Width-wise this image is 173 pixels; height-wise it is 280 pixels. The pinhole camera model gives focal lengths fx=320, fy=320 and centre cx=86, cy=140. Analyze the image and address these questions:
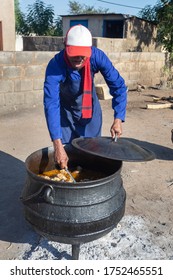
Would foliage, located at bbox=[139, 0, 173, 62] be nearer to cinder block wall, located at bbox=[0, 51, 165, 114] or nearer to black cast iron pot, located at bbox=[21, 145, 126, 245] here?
cinder block wall, located at bbox=[0, 51, 165, 114]

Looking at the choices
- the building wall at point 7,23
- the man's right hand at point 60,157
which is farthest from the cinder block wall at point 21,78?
the building wall at point 7,23

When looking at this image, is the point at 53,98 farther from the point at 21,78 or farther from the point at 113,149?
the point at 21,78

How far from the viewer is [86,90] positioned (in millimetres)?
2748

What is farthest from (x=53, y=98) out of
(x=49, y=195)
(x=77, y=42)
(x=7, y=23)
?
(x=7, y=23)

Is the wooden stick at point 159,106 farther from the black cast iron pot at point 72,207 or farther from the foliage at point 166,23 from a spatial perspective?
the black cast iron pot at point 72,207

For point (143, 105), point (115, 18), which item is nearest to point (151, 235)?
point (143, 105)

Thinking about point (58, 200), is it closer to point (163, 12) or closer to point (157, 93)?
point (157, 93)

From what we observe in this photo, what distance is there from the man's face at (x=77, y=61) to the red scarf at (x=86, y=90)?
6cm

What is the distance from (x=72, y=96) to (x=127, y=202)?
59.3 inches

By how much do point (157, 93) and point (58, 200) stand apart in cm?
844

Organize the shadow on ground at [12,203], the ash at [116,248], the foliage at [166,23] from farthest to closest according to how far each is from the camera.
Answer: the foliage at [166,23] → the shadow on ground at [12,203] → the ash at [116,248]

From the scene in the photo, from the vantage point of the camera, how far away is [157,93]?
32.6ft

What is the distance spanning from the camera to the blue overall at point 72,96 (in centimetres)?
250

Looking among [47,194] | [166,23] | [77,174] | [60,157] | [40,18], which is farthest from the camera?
[40,18]
